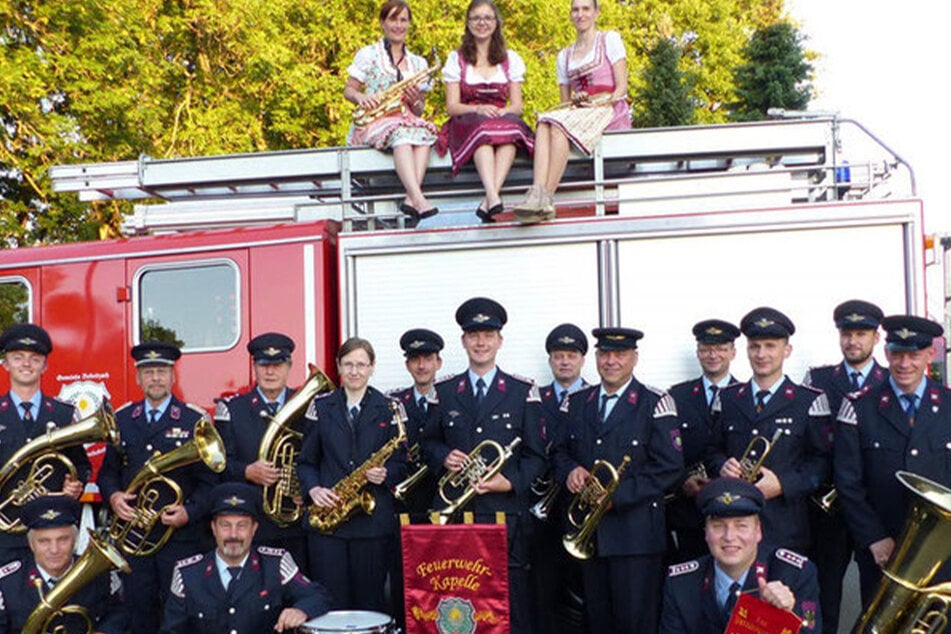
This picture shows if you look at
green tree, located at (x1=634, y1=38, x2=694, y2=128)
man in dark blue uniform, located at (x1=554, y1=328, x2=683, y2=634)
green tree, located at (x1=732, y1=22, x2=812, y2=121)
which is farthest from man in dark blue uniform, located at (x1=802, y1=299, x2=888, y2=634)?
green tree, located at (x1=732, y1=22, x2=812, y2=121)

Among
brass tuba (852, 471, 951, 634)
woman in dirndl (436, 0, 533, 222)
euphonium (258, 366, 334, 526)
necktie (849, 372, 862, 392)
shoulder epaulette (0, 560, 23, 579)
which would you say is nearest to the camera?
brass tuba (852, 471, 951, 634)

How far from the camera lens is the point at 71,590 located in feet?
17.7

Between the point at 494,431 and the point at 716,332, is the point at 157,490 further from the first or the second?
the point at 716,332

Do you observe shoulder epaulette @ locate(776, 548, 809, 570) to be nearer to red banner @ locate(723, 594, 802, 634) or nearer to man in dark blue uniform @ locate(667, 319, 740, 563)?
red banner @ locate(723, 594, 802, 634)

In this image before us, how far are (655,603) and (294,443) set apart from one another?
2.32 meters

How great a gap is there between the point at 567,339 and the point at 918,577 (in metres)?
2.65

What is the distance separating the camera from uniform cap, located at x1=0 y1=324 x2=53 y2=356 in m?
6.32

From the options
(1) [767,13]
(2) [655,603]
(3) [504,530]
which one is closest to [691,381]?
(2) [655,603]

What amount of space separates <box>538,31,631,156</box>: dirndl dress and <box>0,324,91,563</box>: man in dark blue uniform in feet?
11.6

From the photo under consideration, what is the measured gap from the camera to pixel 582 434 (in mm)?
5938

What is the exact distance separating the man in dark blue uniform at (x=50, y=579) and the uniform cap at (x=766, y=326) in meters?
3.67

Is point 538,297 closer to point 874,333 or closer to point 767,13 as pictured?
point 874,333

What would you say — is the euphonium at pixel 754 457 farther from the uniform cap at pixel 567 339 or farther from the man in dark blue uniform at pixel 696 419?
the uniform cap at pixel 567 339

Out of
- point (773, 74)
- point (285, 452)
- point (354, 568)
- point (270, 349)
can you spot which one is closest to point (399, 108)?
point (270, 349)
